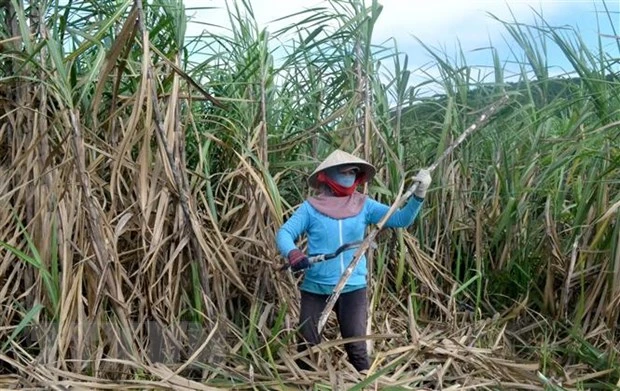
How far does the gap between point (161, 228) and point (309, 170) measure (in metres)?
0.91

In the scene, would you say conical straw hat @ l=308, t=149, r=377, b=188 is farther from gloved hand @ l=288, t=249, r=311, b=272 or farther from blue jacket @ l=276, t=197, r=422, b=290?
gloved hand @ l=288, t=249, r=311, b=272

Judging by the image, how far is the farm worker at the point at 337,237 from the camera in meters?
3.04

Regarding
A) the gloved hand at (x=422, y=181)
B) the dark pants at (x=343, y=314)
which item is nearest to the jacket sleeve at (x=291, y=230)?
the dark pants at (x=343, y=314)

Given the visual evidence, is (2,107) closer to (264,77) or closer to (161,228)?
(161,228)

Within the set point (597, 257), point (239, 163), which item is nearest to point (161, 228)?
point (239, 163)

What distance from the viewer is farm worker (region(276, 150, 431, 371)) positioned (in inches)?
120

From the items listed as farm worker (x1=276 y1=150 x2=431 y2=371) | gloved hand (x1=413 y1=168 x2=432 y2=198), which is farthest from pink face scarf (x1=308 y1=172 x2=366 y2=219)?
gloved hand (x1=413 y1=168 x2=432 y2=198)

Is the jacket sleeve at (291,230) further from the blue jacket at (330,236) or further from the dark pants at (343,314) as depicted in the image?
the dark pants at (343,314)

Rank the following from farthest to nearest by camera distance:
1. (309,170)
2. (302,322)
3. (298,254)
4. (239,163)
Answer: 1. (309,170)
2. (239,163)
3. (302,322)
4. (298,254)

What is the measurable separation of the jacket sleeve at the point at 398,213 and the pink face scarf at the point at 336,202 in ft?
0.16

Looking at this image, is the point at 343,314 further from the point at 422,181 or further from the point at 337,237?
the point at 422,181

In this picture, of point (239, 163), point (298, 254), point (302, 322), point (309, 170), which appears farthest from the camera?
point (309, 170)

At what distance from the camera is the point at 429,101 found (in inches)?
153

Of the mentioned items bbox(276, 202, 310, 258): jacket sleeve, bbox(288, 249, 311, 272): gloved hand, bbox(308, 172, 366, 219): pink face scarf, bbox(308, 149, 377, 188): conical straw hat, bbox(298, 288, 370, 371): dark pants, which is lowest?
bbox(298, 288, 370, 371): dark pants
